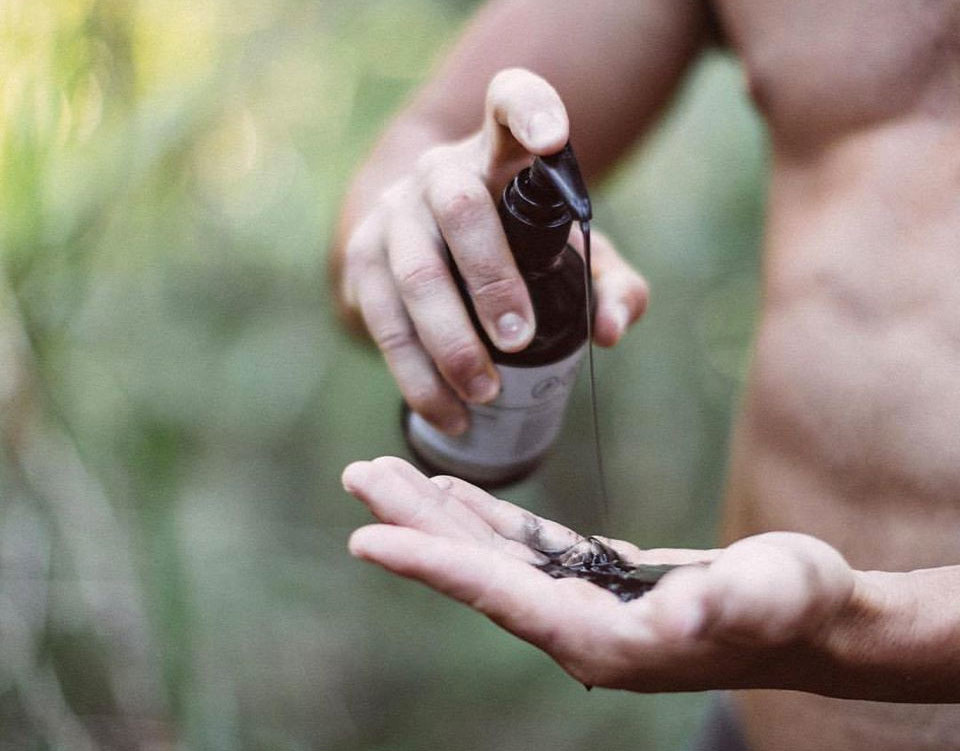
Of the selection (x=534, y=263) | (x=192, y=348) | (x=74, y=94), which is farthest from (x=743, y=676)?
(x=192, y=348)

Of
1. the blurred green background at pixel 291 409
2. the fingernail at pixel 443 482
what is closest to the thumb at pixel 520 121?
the fingernail at pixel 443 482

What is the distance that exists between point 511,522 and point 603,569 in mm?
88

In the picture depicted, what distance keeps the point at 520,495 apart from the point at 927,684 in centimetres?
140

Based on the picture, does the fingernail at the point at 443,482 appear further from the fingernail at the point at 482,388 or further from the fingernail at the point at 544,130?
the fingernail at the point at 544,130

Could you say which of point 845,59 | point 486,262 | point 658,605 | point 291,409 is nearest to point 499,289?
point 486,262

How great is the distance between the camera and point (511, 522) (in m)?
0.81

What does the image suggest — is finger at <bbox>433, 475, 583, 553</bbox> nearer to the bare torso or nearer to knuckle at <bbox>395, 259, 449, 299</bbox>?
knuckle at <bbox>395, 259, 449, 299</bbox>

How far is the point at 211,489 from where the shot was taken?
2008 mm

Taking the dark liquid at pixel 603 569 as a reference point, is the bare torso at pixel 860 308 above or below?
above

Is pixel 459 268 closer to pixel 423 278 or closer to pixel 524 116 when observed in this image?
pixel 423 278

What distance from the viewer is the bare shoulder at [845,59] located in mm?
976

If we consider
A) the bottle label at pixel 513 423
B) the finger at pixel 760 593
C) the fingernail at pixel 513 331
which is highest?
the fingernail at pixel 513 331

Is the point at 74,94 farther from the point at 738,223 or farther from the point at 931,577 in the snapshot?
the point at 738,223

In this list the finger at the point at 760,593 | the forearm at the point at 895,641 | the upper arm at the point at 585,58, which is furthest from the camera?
the upper arm at the point at 585,58
